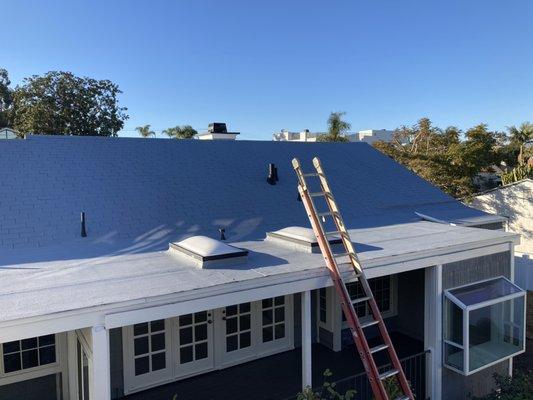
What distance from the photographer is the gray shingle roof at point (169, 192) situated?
7977 mm

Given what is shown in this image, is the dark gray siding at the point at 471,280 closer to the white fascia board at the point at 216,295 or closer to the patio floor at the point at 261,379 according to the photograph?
the white fascia board at the point at 216,295

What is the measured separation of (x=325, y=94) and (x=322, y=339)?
28.3m

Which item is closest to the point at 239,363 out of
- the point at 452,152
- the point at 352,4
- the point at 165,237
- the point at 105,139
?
the point at 165,237

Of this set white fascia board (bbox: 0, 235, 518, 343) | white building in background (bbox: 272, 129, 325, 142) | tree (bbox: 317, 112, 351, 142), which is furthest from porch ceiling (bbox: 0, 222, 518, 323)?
tree (bbox: 317, 112, 351, 142)

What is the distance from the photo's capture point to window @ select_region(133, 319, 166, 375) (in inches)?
294

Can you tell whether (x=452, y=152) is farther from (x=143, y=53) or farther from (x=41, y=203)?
(x=41, y=203)

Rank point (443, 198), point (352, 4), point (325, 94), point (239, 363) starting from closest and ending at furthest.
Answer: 1. point (239, 363)
2. point (443, 198)
3. point (352, 4)
4. point (325, 94)

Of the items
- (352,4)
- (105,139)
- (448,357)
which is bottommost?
(448,357)

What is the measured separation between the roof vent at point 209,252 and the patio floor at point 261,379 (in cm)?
281

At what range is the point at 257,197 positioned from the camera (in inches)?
400

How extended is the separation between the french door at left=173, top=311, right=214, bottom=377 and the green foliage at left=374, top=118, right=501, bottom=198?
18.6 metres

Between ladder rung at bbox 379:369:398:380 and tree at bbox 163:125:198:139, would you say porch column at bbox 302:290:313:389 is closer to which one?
ladder rung at bbox 379:369:398:380

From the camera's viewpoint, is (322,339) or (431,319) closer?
(431,319)

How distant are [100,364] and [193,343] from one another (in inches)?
150
